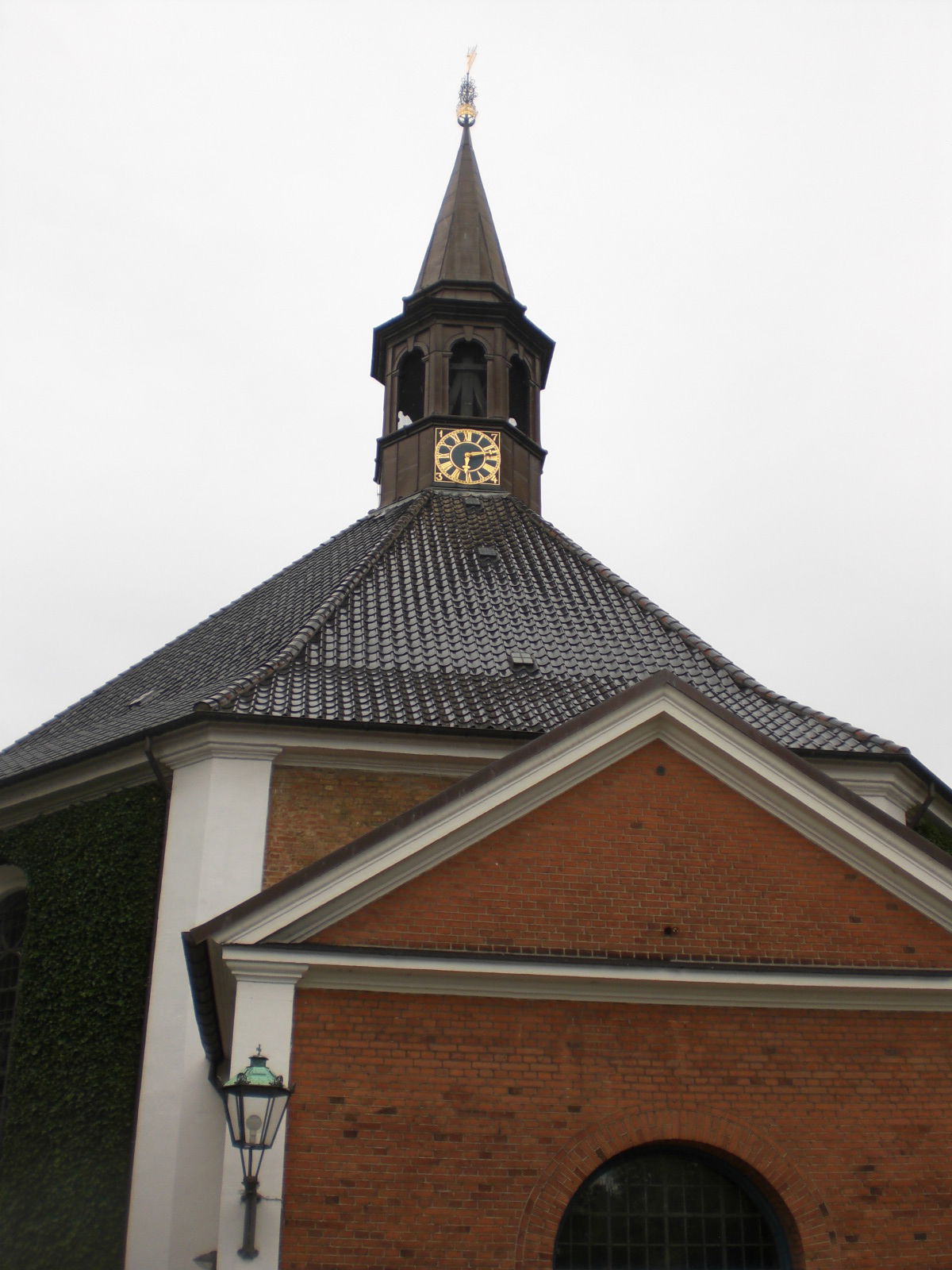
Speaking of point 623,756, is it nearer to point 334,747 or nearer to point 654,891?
point 654,891

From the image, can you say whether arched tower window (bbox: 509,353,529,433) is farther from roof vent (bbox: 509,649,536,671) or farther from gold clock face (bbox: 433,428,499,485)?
roof vent (bbox: 509,649,536,671)

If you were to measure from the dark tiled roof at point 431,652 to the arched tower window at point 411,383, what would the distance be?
3.62 meters

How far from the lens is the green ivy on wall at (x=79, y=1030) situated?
11.4 meters

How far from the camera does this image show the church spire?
2038 cm

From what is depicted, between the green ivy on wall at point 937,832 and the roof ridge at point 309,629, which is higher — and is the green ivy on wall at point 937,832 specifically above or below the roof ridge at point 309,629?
below

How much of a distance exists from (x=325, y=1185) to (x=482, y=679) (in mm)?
6900

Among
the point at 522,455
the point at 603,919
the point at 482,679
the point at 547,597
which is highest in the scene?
the point at 522,455

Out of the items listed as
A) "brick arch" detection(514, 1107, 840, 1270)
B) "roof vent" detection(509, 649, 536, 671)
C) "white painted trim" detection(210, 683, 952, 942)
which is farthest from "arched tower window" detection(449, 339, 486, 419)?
"brick arch" detection(514, 1107, 840, 1270)

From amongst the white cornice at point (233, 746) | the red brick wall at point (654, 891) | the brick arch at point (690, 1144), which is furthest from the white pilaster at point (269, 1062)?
the white cornice at point (233, 746)

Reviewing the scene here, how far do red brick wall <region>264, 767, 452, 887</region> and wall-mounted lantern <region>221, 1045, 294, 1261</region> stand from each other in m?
4.44

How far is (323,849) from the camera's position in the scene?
40.4 ft

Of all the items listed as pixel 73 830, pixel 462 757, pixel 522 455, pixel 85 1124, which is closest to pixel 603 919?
pixel 462 757

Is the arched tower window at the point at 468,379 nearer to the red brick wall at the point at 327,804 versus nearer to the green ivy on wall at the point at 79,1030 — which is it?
the red brick wall at the point at 327,804

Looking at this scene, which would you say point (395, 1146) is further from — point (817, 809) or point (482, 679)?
point (482, 679)
